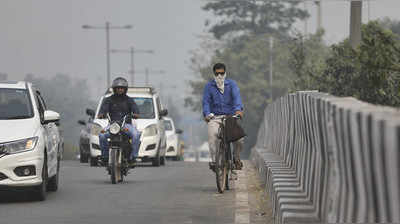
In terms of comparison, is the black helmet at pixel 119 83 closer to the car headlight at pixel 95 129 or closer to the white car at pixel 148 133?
the white car at pixel 148 133

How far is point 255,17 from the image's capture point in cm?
10194

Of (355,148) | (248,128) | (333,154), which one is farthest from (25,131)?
(248,128)

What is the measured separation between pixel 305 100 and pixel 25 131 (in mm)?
4149

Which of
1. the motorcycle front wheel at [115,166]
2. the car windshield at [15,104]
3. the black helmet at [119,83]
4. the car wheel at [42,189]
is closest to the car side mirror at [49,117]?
the car windshield at [15,104]

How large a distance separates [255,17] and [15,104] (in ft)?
292

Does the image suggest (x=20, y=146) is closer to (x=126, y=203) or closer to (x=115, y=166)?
(x=126, y=203)

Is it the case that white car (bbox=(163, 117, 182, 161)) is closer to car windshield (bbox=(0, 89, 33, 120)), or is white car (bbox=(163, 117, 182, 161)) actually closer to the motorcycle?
the motorcycle

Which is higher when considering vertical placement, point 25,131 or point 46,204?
point 25,131

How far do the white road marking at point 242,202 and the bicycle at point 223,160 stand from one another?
27 cm

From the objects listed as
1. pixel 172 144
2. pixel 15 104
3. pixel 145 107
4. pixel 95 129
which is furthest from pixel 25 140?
pixel 172 144

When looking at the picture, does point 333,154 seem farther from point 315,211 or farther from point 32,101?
point 32,101

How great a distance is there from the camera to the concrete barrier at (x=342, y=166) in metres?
5.21

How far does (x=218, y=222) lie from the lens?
10758 millimetres

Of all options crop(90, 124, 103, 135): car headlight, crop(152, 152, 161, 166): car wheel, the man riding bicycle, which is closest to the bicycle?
the man riding bicycle
